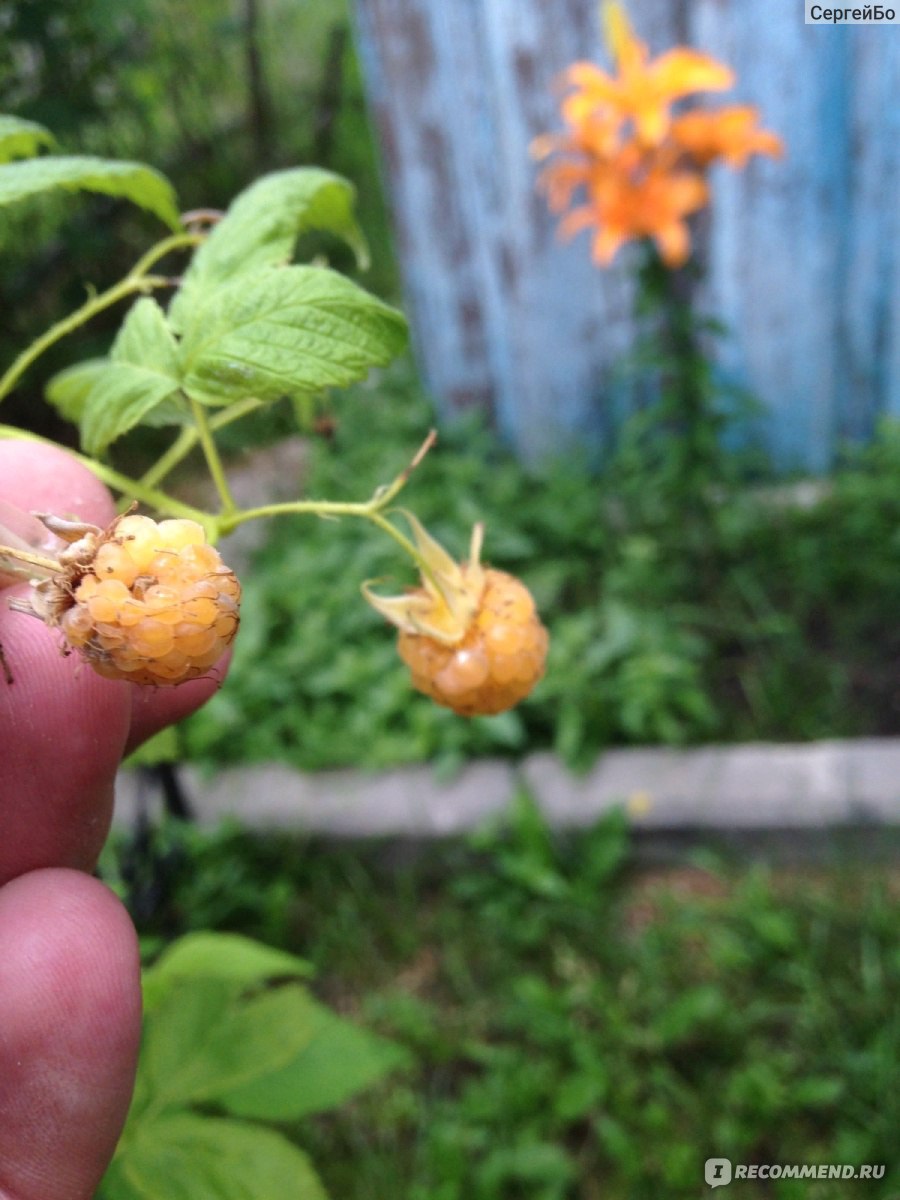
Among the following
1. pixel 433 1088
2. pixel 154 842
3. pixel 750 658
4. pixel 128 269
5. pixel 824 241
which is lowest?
pixel 433 1088

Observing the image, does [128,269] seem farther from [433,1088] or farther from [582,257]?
[433,1088]

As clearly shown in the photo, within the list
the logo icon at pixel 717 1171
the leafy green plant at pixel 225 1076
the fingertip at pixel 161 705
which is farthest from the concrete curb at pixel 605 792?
the fingertip at pixel 161 705

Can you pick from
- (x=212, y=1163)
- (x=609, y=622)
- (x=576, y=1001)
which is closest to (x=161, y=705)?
(x=212, y=1163)

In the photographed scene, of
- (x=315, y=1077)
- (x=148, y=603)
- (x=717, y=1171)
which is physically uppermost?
(x=148, y=603)

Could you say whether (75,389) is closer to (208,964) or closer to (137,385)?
(137,385)

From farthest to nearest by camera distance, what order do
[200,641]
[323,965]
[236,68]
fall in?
[236,68], [323,965], [200,641]

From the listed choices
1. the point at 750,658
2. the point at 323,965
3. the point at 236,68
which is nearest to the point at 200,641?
the point at 323,965

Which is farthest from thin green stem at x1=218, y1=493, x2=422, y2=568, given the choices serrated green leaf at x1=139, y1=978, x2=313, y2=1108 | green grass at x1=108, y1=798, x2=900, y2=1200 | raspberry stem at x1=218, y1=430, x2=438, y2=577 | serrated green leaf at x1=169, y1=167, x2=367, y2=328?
green grass at x1=108, y1=798, x2=900, y2=1200
